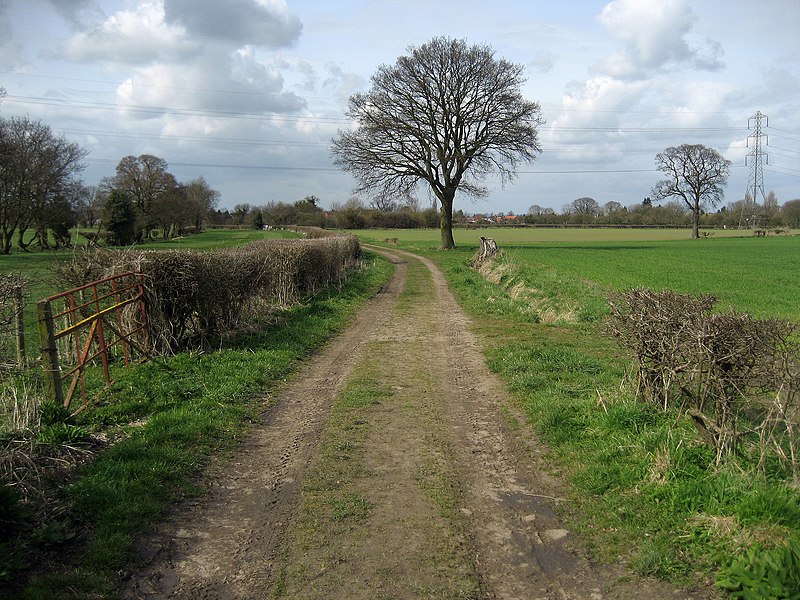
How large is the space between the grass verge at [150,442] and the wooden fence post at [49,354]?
15.9 inches

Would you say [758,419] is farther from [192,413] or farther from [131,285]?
[131,285]

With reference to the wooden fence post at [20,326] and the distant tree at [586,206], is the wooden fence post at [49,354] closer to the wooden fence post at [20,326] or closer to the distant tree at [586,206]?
the wooden fence post at [20,326]

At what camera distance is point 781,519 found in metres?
3.77

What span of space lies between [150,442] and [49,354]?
5.12ft

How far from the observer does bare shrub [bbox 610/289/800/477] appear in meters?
4.32

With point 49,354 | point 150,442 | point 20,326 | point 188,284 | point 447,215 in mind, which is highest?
point 447,215

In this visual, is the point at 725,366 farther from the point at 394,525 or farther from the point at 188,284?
the point at 188,284

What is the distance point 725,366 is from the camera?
4719 millimetres

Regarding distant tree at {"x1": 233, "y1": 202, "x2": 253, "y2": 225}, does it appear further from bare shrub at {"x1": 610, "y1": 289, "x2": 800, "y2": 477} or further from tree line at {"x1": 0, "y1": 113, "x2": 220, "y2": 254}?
bare shrub at {"x1": 610, "y1": 289, "x2": 800, "y2": 477}

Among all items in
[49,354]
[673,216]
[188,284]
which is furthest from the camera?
[673,216]

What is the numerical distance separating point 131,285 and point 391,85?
3342cm

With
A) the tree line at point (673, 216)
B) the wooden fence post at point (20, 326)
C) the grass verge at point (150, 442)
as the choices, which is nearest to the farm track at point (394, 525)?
the grass verge at point (150, 442)

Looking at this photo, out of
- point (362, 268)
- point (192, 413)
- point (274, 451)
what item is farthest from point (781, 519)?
point (362, 268)

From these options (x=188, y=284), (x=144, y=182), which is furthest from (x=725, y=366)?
(x=144, y=182)
